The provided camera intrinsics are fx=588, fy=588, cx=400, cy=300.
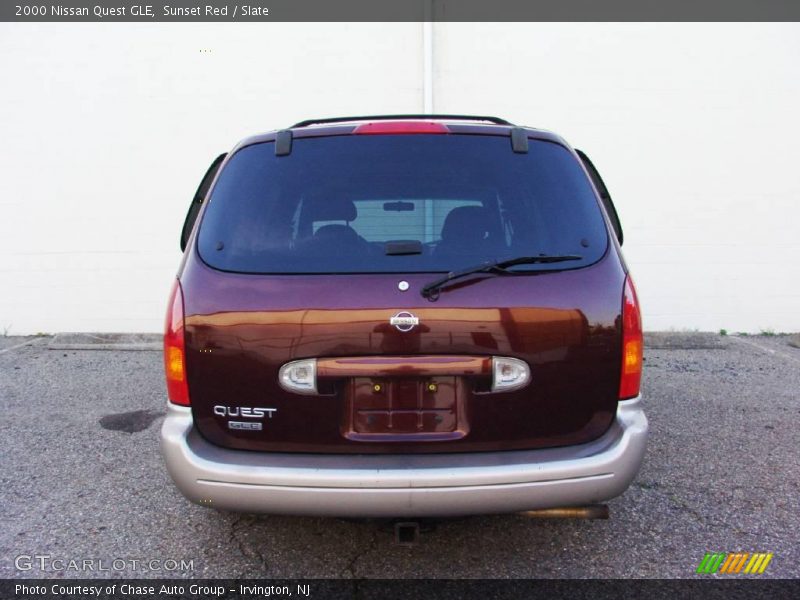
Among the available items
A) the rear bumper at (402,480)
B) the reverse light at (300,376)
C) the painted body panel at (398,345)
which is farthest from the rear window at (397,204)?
A: the rear bumper at (402,480)

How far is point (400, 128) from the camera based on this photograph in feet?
7.76

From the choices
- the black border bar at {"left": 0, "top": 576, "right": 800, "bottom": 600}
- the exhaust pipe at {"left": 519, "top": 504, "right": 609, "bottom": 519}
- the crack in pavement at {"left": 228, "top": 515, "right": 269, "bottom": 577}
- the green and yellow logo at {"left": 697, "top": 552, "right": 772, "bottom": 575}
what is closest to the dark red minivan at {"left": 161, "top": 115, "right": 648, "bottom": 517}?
the exhaust pipe at {"left": 519, "top": 504, "right": 609, "bottom": 519}

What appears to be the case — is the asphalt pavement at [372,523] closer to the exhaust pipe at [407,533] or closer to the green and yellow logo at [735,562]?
the green and yellow logo at [735,562]

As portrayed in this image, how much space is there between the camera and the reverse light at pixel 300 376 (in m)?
2.01

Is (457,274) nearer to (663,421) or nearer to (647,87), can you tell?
(663,421)

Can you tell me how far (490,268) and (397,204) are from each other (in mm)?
501

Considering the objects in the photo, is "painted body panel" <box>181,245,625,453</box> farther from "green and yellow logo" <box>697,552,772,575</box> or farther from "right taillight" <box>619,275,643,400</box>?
"green and yellow logo" <box>697,552,772,575</box>

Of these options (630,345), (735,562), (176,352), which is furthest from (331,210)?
(735,562)

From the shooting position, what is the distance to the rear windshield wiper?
79.0 inches

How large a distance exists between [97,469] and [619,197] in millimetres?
5927

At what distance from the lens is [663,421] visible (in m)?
4.31

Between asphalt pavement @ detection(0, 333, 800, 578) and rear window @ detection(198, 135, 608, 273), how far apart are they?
52.8 inches
